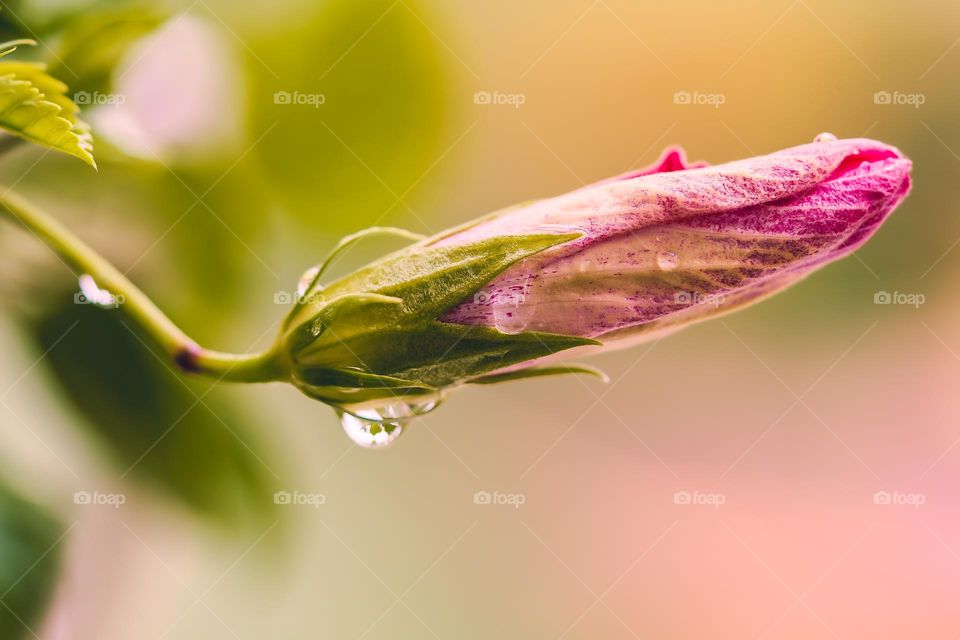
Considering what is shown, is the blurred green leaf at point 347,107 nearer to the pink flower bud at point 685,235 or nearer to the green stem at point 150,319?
the green stem at point 150,319

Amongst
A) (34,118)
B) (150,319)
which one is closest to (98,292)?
(150,319)

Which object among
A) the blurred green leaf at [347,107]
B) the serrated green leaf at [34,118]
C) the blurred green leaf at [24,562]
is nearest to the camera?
the serrated green leaf at [34,118]

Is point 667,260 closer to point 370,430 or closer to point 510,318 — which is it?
point 510,318

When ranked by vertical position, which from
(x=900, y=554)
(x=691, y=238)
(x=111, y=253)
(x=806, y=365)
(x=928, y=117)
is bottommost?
(x=900, y=554)

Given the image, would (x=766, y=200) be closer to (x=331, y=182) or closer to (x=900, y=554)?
(x=331, y=182)

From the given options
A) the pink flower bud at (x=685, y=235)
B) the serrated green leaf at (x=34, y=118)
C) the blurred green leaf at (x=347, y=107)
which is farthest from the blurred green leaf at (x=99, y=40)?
the pink flower bud at (x=685, y=235)

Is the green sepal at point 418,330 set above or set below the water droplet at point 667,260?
below

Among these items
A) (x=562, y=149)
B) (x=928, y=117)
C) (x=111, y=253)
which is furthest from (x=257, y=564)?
(x=928, y=117)
